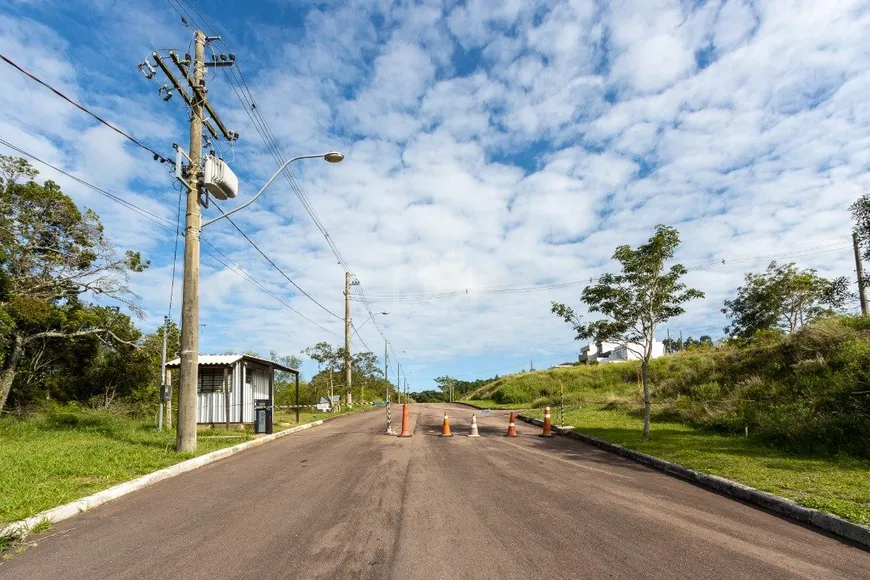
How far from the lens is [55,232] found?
63.6ft

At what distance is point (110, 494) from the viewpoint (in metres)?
7.02

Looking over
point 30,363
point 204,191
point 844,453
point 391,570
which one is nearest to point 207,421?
point 30,363

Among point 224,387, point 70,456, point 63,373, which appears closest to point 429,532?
point 70,456

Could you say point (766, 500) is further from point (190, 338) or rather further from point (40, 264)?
point (40, 264)

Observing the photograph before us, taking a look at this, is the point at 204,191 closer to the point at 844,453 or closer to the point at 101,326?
the point at 101,326

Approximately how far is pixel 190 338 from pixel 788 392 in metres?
16.3

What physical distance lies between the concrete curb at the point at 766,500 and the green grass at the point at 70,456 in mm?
8924

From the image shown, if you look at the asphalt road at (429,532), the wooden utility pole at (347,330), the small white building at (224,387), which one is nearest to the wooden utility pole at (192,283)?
the asphalt road at (429,532)

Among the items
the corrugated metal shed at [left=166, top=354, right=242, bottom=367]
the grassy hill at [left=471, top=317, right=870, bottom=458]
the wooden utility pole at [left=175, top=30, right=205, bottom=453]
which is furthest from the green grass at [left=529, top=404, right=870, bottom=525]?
the corrugated metal shed at [left=166, top=354, right=242, bottom=367]

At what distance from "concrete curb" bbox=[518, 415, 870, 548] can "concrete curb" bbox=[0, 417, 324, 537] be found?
860 centimetres

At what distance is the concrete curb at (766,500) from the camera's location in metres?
5.38

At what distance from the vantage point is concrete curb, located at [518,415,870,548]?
5383mm

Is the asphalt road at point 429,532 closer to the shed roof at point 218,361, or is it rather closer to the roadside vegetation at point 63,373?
the roadside vegetation at point 63,373

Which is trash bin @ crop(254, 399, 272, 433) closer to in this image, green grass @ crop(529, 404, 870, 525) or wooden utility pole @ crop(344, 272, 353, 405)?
green grass @ crop(529, 404, 870, 525)
